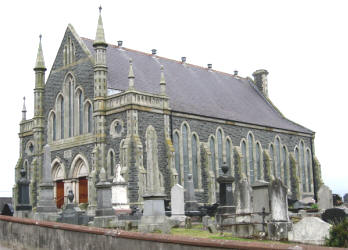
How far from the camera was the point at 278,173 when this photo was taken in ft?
Result: 145

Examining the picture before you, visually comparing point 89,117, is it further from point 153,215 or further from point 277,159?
point 277,159

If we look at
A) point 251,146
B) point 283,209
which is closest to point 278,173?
point 251,146

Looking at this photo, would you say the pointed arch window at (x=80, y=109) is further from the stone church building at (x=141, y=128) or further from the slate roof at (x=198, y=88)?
the slate roof at (x=198, y=88)

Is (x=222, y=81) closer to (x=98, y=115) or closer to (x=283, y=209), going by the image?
(x=98, y=115)

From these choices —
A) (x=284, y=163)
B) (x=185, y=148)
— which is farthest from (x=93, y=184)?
(x=284, y=163)

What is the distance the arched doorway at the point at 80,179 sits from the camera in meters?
34.9

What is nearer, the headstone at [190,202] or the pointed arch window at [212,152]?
the headstone at [190,202]

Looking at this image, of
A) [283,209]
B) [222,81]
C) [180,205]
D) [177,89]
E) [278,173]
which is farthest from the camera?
[222,81]

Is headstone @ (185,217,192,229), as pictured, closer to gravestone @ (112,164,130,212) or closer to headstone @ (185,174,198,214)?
headstone @ (185,174,198,214)

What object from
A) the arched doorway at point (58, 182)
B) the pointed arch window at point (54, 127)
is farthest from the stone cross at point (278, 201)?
the pointed arch window at point (54, 127)

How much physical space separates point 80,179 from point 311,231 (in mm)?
24034

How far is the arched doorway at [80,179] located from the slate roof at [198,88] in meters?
5.77

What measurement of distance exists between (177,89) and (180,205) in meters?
18.2

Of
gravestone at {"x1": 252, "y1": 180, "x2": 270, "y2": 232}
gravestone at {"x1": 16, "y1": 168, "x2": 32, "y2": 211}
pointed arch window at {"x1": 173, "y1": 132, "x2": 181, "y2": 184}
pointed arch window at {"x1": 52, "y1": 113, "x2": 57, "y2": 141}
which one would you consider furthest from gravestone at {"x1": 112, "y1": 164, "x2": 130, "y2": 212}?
pointed arch window at {"x1": 52, "y1": 113, "x2": 57, "y2": 141}
